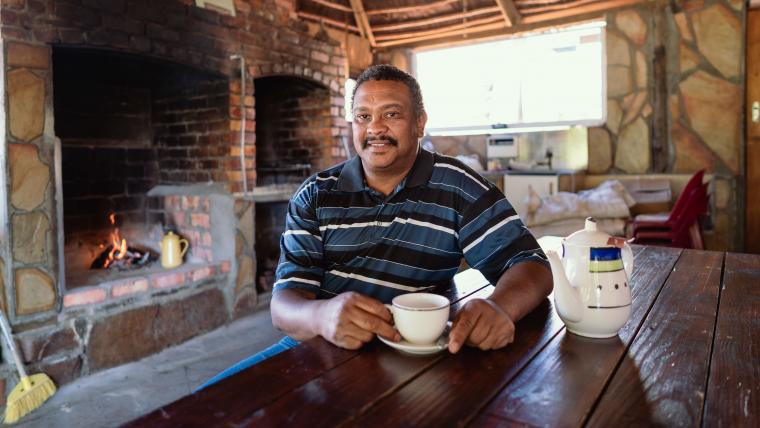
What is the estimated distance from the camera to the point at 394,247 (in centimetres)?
147

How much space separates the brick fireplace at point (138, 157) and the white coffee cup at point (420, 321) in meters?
2.17

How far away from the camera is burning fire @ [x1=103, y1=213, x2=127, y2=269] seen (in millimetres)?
3366

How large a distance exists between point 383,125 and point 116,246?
2610mm

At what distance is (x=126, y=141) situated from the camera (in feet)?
11.7

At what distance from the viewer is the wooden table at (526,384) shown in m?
0.73

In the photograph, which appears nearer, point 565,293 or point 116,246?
point 565,293

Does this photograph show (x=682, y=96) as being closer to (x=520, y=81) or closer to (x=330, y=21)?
(x=520, y=81)

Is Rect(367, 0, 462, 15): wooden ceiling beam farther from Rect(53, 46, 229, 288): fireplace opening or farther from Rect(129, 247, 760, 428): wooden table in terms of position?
Rect(129, 247, 760, 428): wooden table

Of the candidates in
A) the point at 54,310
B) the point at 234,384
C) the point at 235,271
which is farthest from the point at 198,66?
the point at 234,384

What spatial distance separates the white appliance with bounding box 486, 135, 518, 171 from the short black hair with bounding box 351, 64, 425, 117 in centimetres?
370

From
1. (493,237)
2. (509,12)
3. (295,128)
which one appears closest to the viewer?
(493,237)

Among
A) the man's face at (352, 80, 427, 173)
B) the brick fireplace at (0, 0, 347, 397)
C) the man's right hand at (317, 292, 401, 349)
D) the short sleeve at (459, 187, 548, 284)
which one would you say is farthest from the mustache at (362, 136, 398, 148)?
the brick fireplace at (0, 0, 347, 397)

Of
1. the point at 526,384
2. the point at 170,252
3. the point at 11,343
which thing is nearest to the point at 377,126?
the point at 526,384

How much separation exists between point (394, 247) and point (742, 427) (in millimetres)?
902
